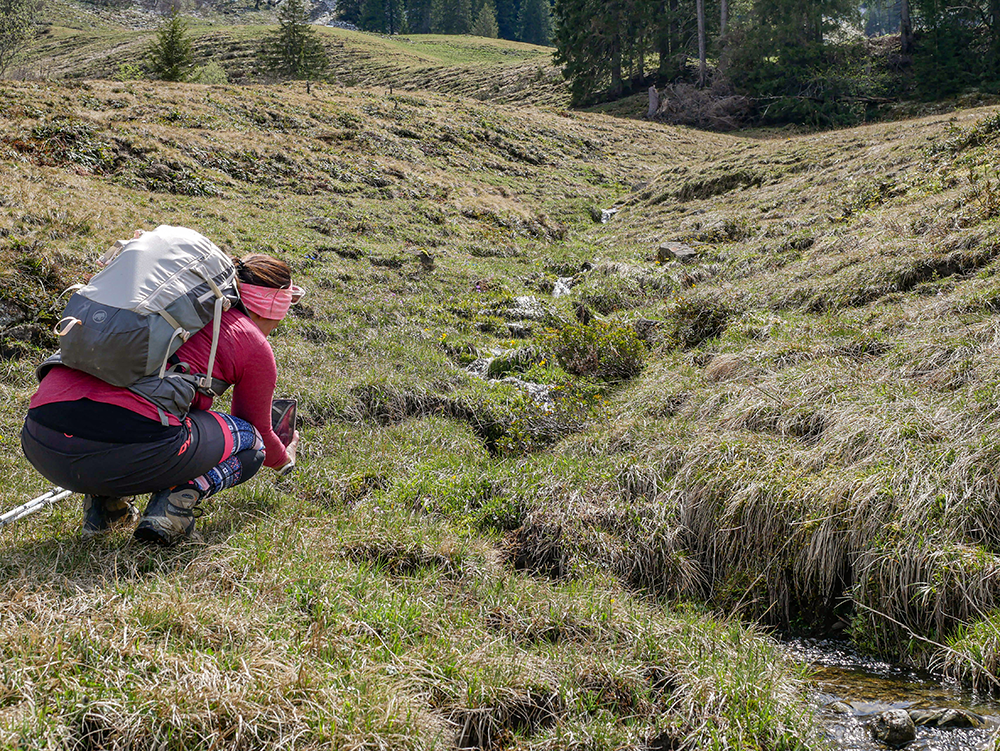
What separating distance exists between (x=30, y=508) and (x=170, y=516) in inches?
48.6

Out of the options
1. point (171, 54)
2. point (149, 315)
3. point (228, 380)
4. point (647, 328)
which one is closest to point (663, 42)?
point (171, 54)

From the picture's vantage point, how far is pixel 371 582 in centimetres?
401

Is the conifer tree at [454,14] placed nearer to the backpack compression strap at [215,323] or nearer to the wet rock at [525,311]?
the wet rock at [525,311]

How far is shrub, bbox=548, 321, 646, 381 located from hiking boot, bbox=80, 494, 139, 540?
6271 mm

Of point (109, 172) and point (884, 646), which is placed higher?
point (109, 172)

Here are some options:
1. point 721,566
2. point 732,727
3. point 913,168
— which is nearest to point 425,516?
point 721,566

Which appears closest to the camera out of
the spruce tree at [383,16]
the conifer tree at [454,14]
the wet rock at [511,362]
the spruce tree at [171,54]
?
the wet rock at [511,362]

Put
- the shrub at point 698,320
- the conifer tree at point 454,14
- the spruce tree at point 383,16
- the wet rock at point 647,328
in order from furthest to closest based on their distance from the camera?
the spruce tree at point 383,16 < the conifer tree at point 454,14 < the wet rock at point 647,328 < the shrub at point 698,320

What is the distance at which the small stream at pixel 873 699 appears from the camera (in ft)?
10.7

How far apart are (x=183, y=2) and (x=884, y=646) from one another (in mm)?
142352

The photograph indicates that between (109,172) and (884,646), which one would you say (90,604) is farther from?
(109,172)

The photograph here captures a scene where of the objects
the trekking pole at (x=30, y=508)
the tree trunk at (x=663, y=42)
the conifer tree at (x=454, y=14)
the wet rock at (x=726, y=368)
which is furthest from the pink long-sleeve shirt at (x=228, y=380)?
the conifer tree at (x=454, y=14)

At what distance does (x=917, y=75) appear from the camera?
40000 millimetres

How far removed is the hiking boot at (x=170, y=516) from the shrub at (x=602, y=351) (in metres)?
6.06
